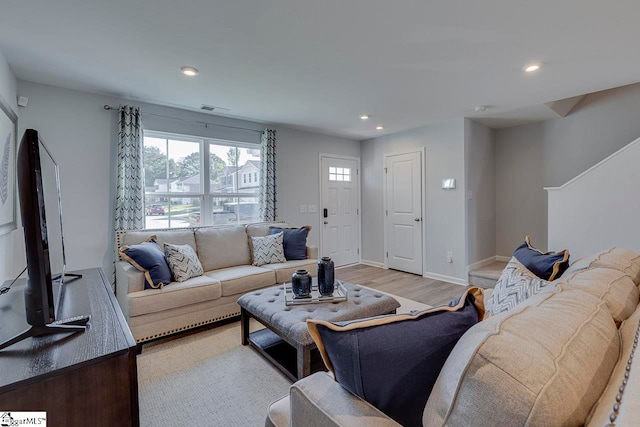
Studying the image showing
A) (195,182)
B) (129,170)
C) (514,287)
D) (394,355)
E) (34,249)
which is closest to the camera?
(394,355)

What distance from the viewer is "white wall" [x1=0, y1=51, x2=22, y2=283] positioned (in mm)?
2367

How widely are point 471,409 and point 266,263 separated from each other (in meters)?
3.18

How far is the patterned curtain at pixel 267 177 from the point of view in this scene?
440cm

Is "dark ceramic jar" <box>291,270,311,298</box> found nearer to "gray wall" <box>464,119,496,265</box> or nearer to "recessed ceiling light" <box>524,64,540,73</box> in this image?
"recessed ceiling light" <box>524,64,540,73</box>

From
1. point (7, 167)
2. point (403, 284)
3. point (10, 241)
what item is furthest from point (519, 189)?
point (10, 241)

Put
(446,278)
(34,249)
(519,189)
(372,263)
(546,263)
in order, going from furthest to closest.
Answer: (372,263) → (519,189) → (446,278) → (546,263) → (34,249)

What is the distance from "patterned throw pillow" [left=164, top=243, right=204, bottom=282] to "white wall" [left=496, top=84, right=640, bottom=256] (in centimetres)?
416

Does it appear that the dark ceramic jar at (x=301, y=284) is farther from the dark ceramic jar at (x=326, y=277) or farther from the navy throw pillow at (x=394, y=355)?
the navy throw pillow at (x=394, y=355)

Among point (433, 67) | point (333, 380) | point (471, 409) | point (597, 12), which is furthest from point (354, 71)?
point (471, 409)

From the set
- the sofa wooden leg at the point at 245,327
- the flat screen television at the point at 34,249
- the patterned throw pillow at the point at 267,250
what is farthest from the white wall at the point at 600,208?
the flat screen television at the point at 34,249

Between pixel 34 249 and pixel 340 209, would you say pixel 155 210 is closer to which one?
pixel 34 249

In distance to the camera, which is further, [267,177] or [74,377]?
[267,177]

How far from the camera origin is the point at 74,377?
3.35 ft

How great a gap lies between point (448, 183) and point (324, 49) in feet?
9.66
